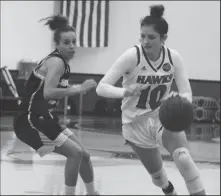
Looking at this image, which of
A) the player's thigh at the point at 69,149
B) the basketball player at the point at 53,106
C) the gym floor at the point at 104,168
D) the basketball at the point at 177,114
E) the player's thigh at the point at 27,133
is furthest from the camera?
the gym floor at the point at 104,168

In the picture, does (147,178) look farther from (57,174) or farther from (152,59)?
(152,59)

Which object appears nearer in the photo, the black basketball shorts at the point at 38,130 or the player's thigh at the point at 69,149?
the black basketball shorts at the point at 38,130

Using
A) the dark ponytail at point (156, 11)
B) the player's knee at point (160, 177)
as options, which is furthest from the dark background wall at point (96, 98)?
the dark ponytail at point (156, 11)

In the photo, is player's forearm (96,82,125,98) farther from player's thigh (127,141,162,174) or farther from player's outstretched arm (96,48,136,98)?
player's thigh (127,141,162,174)

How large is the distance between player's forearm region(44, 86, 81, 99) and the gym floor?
299cm

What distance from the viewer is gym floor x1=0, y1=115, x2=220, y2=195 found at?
24.6ft

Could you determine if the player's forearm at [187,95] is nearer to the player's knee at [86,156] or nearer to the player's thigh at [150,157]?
the player's thigh at [150,157]

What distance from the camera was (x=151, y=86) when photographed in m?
4.53

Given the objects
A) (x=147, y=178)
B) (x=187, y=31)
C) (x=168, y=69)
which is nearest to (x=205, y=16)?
(x=187, y=31)

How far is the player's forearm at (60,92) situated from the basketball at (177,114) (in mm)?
603

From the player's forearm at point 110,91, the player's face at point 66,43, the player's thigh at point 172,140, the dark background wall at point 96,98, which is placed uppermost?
the player's face at point 66,43

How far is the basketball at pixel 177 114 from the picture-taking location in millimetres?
3432

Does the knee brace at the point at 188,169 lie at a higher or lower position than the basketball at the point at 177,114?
lower

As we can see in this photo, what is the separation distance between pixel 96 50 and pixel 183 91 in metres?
16.3
